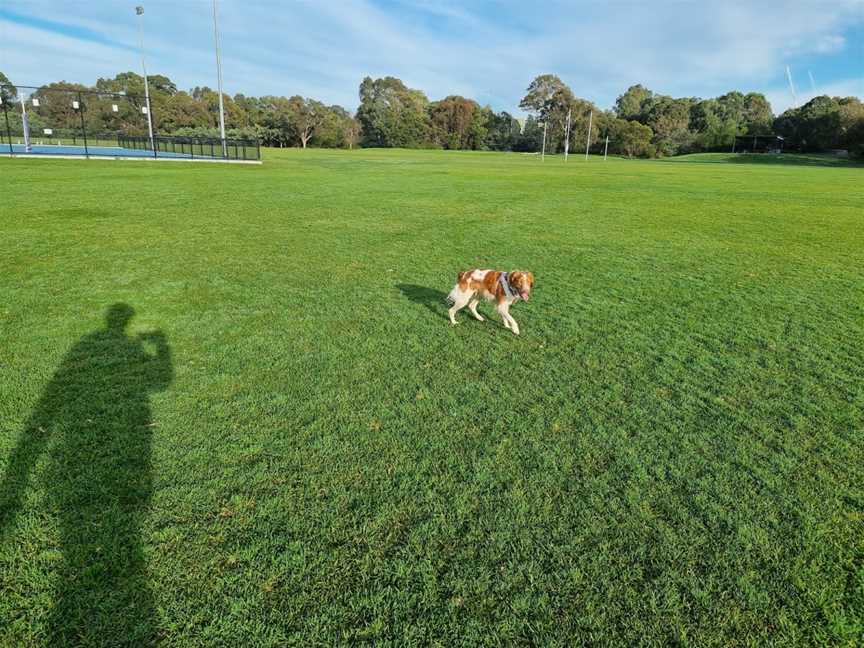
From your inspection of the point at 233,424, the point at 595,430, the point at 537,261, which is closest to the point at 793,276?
the point at 537,261

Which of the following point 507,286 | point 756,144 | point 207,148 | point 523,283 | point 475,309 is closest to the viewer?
point 523,283

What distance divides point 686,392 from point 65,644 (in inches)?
176

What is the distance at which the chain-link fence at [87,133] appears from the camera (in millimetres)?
33866

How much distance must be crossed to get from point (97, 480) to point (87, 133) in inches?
2081

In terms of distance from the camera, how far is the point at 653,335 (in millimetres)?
5641

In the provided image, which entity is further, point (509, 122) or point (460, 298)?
point (509, 122)

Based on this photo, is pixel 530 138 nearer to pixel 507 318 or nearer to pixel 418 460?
pixel 507 318

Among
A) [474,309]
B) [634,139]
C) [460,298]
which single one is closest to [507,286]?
[460,298]

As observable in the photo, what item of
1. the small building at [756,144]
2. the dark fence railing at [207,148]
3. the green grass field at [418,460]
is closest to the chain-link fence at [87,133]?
the dark fence railing at [207,148]

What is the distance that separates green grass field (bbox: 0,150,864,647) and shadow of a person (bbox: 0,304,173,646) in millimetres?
16

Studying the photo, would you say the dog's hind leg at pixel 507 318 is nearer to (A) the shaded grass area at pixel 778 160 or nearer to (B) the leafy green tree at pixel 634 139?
(A) the shaded grass area at pixel 778 160

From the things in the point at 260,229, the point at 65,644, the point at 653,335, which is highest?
the point at 260,229

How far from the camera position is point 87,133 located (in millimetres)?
43750

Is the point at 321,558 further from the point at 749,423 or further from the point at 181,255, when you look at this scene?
the point at 181,255
